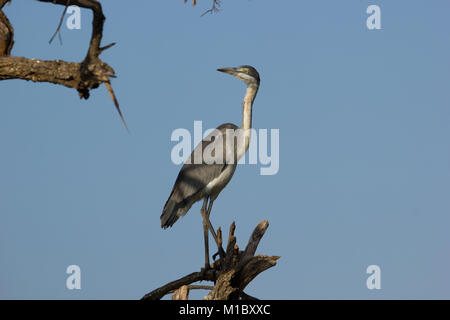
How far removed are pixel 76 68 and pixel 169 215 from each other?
5.24 m

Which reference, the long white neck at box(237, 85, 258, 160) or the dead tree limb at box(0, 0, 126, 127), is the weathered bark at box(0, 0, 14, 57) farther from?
the long white neck at box(237, 85, 258, 160)

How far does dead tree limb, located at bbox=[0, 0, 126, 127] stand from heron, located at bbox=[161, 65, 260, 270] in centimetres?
507

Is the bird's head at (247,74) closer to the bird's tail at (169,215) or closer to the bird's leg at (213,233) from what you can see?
the bird's leg at (213,233)

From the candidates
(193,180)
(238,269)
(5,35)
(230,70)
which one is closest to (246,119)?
(230,70)

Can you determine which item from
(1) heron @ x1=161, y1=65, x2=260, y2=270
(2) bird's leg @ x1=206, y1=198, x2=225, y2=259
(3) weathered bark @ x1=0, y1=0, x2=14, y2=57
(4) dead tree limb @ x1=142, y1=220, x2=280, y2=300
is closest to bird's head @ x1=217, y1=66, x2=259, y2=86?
(1) heron @ x1=161, y1=65, x2=260, y2=270

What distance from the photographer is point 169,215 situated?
11.0 metres

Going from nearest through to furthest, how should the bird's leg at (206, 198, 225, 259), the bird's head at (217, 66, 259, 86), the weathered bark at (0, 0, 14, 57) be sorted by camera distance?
1. the weathered bark at (0, 0, 14, 57)
2. the bird's leg at (206, 198, 225, 259)
3. the bird's head at (217, 66, 259, 86)

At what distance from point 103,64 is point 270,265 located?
396cm

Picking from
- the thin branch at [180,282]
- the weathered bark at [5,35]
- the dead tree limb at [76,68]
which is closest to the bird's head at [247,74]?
the thin branch at [180,282]

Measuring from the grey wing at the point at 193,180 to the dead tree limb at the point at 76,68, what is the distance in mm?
5014

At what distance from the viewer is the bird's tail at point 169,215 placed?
36.1 feet

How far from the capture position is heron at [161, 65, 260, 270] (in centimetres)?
1110
